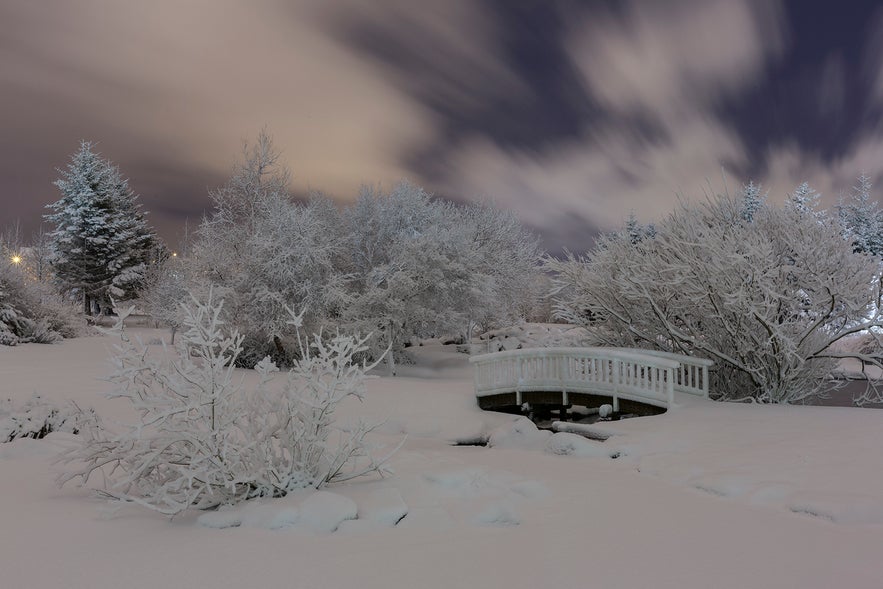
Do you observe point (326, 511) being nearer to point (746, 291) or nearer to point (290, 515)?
point (290, 515)

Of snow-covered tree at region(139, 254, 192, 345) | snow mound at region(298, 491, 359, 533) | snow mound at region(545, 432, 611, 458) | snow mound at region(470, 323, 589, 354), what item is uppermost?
snow-covered tree at region(139, 254, 192, 345)

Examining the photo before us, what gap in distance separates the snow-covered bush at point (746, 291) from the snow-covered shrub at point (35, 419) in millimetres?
9584

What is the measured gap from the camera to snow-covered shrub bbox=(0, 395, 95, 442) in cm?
593

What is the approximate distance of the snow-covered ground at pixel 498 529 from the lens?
269 centimetres

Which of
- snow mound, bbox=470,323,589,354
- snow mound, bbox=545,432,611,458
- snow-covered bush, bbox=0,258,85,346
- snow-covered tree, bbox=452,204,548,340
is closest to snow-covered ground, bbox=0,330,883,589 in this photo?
snow mound, bbox=545,432,611,458

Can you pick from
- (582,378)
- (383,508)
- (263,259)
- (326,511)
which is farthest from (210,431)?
(263,259)

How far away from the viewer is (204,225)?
725 inches

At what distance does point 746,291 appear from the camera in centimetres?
952

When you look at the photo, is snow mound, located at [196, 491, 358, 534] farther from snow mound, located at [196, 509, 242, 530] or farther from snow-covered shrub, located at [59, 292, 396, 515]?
snow-covered shrub, located at [59, 292, 396, 515]

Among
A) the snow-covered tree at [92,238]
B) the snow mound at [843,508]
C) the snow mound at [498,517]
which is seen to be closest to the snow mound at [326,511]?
the snow mound at [498,517]

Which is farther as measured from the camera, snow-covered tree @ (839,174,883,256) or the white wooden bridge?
snow-covered tree @ (839,174,883,256)

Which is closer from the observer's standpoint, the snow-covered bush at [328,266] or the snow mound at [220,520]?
the snow mound at [220,520]

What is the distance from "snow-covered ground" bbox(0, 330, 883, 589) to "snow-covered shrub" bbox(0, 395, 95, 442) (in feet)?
1.39

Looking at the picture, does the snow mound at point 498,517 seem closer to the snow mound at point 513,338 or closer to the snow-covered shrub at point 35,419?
the snow-covered shrub at point 35,419
